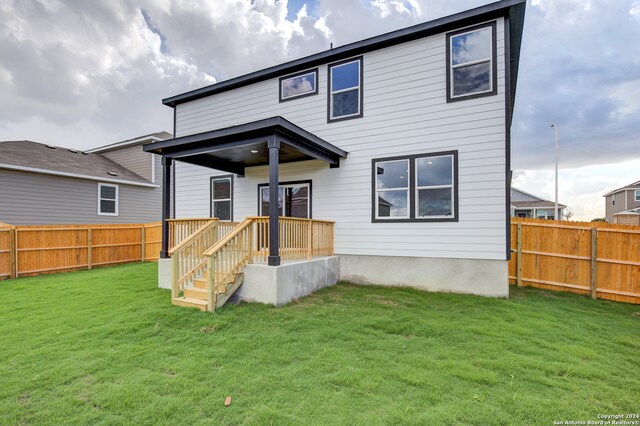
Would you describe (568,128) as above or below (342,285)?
above

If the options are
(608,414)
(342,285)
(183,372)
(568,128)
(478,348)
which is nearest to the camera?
(608,414)

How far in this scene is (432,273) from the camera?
6957 mm

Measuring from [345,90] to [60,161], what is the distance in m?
13.1

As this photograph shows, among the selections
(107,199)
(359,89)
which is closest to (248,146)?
(359,89)

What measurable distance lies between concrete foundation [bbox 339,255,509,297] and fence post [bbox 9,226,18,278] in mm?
9536

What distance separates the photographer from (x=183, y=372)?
3.28 meters

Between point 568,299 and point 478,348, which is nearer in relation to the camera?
point 478,348

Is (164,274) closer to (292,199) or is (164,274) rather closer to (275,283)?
(275,283)

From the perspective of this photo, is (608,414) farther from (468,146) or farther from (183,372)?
(468,146)

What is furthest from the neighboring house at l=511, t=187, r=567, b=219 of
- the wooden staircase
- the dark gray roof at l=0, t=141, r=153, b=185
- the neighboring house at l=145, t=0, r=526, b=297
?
the dark gray roof at l=0, t=141, r=153, b=185

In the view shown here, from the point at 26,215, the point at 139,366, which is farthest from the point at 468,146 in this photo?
the point at 26,215

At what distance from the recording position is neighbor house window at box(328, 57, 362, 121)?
7918mm

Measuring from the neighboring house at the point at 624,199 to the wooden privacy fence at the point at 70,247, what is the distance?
3535cm

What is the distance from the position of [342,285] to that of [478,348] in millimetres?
3909
